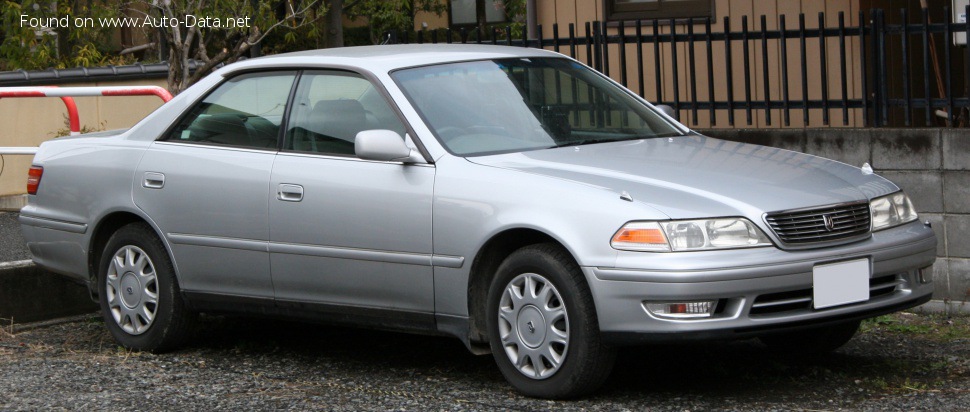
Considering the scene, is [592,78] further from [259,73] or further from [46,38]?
[46,38]

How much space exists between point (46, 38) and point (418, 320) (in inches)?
458

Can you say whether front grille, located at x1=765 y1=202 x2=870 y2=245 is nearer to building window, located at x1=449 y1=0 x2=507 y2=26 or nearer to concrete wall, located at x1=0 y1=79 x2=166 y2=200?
concrete wall, located at x1=0 y1=79 x2=166 y2=200

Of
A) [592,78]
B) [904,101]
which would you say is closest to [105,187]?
[592,78]

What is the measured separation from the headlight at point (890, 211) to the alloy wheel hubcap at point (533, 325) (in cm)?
137

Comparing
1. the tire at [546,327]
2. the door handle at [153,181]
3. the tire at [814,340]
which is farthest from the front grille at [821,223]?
the door handle at [153,181]

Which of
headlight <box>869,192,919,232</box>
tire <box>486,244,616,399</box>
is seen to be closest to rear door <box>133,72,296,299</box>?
tire <box>486,244,616,399</box>

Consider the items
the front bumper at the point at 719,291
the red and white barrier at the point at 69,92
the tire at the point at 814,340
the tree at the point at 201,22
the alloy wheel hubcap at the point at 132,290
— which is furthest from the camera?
the tree at the point at 201,22

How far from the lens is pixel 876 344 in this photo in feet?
22.7

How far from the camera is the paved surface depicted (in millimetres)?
8438

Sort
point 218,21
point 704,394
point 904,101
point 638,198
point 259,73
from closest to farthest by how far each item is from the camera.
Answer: point 638,198 → point 704,394 → point 259,73 → point 904,101 → point 218,21

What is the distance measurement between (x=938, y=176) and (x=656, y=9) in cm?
363

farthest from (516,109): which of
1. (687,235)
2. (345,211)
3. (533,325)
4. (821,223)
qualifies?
(821,223)

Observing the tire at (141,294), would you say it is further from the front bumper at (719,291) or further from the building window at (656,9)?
the building window at (656,9)

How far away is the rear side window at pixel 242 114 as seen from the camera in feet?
21.8
